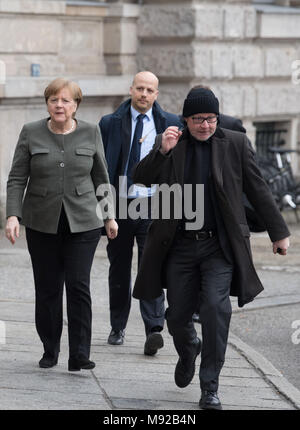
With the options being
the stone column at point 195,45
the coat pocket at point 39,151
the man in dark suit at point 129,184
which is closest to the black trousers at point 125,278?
the man in dark suit at point 129,184

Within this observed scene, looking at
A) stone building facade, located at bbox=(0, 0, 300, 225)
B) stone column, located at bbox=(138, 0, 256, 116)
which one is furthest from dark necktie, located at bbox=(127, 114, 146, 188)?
stone column, located at bbox=(138, 0, 256, 116)

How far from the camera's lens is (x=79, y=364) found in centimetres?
689

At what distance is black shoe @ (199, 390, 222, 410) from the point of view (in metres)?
6.24

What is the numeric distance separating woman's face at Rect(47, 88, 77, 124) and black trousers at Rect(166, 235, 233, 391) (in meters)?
0.98

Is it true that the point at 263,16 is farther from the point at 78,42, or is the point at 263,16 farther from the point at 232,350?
the point at 232,350

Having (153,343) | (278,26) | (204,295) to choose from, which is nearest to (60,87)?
(204,295)

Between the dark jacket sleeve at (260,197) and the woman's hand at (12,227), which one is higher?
the dark jacket sleeve at (260,197)

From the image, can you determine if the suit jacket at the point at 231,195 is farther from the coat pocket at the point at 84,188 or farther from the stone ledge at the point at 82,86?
the stone ledge at the point at 82,86

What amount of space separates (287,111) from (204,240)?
9.27 metres

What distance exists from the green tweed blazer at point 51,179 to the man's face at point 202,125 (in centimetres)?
78

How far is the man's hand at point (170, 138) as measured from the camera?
247 inches

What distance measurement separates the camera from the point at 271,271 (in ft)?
37.6

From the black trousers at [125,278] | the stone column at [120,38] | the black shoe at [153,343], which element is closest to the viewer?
the black shoe at [153,343]

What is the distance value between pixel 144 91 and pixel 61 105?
1.21 meters
